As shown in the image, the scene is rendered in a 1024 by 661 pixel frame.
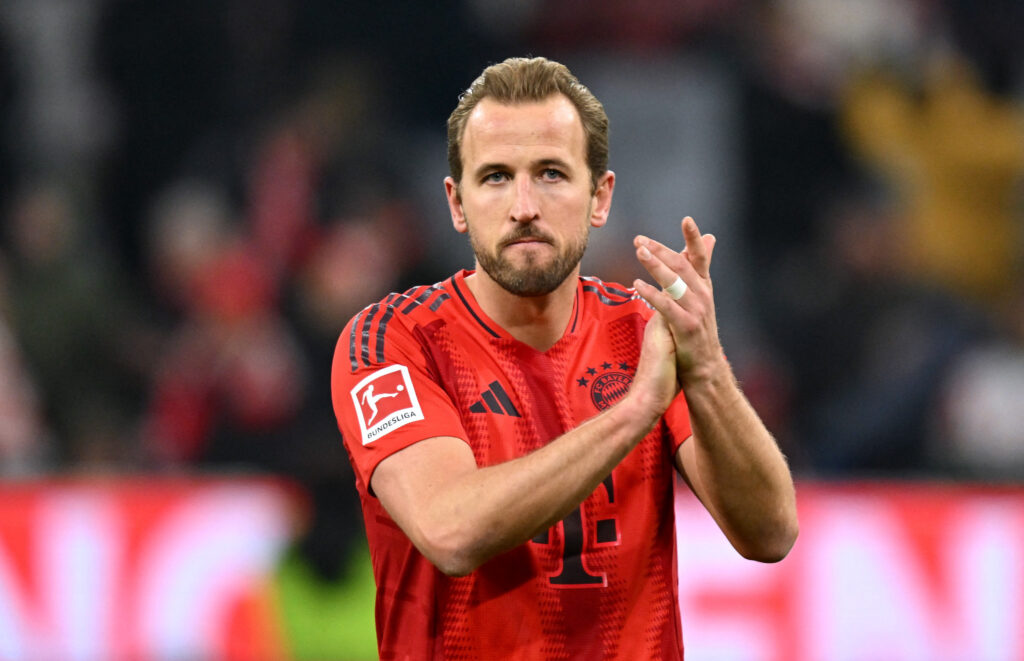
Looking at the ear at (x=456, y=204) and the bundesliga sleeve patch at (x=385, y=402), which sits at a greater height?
the ear at (x=456, y=204)

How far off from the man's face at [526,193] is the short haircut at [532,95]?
31 mm

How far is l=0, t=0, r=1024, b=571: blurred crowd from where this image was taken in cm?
859

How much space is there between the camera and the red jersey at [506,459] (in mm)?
3312

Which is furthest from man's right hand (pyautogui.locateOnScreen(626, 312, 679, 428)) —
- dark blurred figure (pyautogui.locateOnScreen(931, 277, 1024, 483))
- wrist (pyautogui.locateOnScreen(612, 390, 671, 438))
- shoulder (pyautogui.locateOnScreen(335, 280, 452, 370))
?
dark blurred figure (pyautogui.locateOnScreen(931, 277, 1024, 483))

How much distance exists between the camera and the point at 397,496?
323 centimetres

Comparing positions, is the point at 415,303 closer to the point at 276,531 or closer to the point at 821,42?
the point at 276,531

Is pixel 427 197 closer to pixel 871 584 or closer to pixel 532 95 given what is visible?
pixel 871 584

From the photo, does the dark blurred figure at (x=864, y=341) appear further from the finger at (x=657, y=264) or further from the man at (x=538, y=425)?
the finger at (x=657, y=264)

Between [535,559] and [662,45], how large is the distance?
733 cm

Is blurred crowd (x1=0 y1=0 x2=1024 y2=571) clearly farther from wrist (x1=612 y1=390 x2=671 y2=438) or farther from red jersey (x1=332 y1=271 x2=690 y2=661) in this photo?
wrist (x1=612 y1=390 x2=671 y2=438)

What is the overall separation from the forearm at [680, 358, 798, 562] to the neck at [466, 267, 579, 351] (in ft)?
1.60

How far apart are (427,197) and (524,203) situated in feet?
21.0

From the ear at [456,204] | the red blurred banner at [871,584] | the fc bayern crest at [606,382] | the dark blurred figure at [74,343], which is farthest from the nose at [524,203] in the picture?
the dark blurred figure at [74,343]

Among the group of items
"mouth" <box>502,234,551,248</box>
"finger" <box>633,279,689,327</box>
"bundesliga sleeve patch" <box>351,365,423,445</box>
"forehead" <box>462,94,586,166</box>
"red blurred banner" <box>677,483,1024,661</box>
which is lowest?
"red blurred banner" <box>677,483,1024,661</box>
